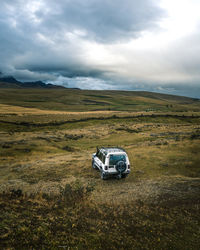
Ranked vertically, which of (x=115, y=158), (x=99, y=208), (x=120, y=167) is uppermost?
(x=115, y=158)

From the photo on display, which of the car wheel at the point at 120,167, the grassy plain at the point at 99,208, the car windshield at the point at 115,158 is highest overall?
the car windshield at the point at 115,158

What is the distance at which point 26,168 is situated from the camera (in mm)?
19281

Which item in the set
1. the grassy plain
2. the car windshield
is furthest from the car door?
the car windshield

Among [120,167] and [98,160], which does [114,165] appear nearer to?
[120,167]

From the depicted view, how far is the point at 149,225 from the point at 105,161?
6.70 metres

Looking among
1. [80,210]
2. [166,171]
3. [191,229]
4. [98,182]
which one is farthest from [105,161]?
[191,229]

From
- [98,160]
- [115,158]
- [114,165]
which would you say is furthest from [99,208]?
[98,160]

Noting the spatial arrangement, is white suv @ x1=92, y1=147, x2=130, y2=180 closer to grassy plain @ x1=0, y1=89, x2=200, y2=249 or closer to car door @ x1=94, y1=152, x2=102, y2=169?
grassy plain @ x1=0, y1=89, x2=200, y2=249

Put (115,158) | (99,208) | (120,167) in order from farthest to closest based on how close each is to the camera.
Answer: (115,158), (120,167), (99,208)

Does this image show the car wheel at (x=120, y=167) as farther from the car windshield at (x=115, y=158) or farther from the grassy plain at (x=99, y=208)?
the grassy plain at (x=99, y=208)

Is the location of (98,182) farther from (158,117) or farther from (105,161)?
(158,117)

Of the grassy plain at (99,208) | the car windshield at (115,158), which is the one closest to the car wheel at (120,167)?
the car windshield at (115,158)

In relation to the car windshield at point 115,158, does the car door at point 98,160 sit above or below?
below

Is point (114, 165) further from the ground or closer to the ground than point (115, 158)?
closer to the ground
